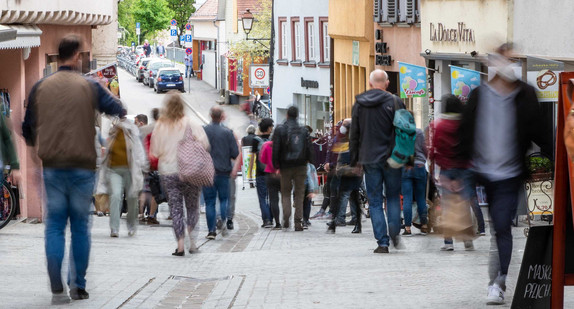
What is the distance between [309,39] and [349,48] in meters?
9.60

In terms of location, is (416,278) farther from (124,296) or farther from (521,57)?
(521,57)

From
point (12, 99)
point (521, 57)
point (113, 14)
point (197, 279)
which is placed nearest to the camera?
point (197, 279)

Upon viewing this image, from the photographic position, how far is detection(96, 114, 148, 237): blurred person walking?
1584 cm

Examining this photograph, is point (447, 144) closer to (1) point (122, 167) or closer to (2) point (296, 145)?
(1) point (122, 167)

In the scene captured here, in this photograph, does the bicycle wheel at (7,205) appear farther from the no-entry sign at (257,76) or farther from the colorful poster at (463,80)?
the no-entry sign at (257,76)

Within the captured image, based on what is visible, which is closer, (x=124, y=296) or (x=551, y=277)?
(x=551, y=277)

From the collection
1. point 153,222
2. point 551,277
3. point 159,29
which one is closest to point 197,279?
point 551,277

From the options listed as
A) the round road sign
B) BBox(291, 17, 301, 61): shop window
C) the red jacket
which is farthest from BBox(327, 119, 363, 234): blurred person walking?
BBox(291, 17, 301, 61): shop window

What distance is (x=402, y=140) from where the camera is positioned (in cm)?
1240

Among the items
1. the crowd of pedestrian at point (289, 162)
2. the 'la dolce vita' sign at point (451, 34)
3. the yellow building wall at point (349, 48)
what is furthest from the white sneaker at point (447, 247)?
the yellow building wall at point (349, 48)

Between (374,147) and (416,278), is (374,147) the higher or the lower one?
the higher one

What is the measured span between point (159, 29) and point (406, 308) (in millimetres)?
116011

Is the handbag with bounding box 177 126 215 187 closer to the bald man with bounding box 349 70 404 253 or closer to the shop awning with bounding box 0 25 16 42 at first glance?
the bald man with bounding box 349 70 404 253

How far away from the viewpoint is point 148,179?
20.0 metres
